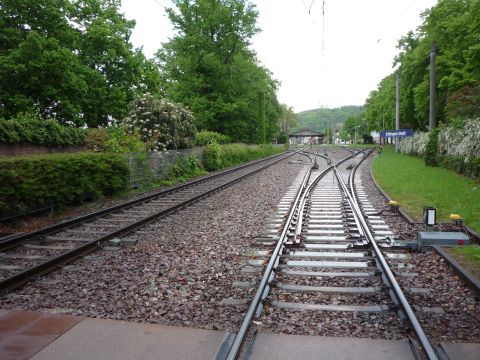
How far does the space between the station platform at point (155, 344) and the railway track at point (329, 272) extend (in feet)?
0.72

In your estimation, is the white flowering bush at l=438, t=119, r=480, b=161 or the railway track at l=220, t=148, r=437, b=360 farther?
the white flowering bush at l=438, t=119, r=480, b=161

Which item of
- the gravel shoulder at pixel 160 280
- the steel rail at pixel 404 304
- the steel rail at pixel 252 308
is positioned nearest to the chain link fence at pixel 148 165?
the gravel shoulder at pixel 160 280

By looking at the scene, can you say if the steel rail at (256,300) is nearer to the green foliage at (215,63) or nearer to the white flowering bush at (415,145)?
the white flowering bush at (415,145)

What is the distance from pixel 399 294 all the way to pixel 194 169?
1850 centimetres

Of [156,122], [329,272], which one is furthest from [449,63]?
[329,272]

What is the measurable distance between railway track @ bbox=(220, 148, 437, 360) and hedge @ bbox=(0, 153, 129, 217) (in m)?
5.61

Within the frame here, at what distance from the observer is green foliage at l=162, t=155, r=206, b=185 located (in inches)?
750

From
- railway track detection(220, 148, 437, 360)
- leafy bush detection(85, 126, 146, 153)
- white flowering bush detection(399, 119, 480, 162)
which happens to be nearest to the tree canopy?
white flowering bush detection(399, 119, 480, 162)

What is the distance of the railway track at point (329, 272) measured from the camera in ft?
14.8

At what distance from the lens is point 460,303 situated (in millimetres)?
4887

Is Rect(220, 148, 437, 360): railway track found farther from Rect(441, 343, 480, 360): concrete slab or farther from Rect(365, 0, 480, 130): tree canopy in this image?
Rect(365, 0, 480, 130): tree canopy

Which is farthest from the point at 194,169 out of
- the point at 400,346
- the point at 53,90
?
the point at 400,346

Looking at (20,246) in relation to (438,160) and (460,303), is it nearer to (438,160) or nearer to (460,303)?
(460,303)

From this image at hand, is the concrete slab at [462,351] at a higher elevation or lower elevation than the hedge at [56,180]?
lower
